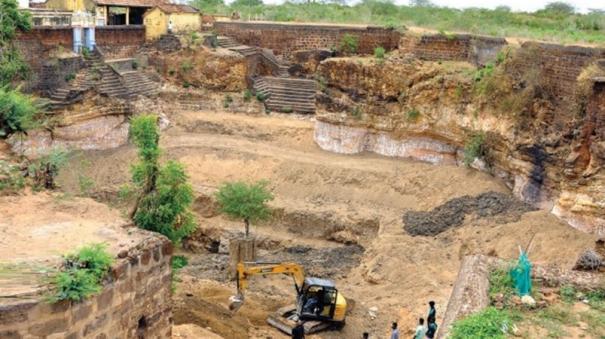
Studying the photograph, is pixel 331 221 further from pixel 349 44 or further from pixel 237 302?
pixel 349 44

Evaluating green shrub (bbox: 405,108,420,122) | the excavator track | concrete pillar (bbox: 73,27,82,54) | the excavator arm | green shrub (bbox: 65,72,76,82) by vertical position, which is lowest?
the excavator track

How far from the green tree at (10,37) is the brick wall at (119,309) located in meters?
15.1

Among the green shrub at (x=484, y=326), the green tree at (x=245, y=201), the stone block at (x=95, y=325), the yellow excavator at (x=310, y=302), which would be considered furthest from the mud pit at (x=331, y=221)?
the stone block at (x=95, y=325)

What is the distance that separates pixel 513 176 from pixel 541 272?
1030 cm

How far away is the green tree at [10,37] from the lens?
23.2 m

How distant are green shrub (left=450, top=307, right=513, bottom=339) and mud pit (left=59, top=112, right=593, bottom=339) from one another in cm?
603

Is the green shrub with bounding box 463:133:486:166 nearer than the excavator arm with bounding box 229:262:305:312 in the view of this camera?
No

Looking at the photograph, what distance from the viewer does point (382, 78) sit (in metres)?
25.9

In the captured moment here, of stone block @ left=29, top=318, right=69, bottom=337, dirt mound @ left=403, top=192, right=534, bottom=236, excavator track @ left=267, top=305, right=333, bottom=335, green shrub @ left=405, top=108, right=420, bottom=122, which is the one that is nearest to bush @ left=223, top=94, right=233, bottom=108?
green shrub @ left=405, top=108, right=420, bottom=122

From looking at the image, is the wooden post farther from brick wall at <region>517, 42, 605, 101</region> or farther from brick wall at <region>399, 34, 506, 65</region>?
brick wall at <region>399, 34, 506, 65</region>

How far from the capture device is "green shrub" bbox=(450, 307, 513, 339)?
29.4 ft

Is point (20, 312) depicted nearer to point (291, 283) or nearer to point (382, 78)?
point (291, 283)

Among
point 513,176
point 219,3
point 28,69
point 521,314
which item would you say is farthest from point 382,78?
point 219,3

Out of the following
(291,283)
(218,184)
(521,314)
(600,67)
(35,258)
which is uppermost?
(600,67)
